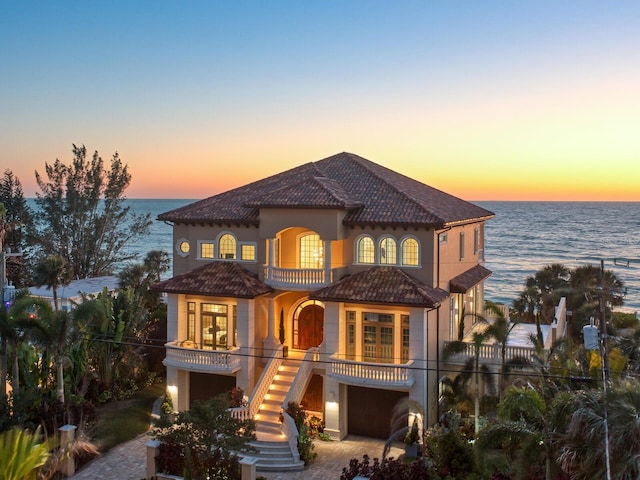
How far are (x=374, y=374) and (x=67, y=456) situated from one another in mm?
11464

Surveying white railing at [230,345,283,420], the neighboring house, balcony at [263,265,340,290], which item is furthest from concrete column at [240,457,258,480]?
the neighboring house

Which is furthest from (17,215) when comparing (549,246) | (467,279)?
(549,246)

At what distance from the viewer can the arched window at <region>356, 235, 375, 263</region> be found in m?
27.5

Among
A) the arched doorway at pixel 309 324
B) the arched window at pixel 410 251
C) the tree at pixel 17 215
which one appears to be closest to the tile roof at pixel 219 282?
the arched doorway at pixel 309 324

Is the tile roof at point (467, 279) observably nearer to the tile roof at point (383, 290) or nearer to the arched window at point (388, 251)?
the tile roof at point (383, 290)

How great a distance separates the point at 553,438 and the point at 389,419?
1066cm

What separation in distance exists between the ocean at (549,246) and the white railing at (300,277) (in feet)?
210

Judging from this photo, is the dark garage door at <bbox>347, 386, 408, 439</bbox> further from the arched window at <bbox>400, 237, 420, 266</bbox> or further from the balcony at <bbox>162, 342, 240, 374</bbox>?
the arched window at <bbox>400, 237, 420, 266</bbox>

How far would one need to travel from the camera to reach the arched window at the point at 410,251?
26.6 m

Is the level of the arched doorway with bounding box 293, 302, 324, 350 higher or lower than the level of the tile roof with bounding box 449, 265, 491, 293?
lower

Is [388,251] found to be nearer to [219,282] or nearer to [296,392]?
[296,392]

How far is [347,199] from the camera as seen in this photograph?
91.2 ft

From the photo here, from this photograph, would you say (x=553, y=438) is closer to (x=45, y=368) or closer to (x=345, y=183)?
(x=345, y=183)

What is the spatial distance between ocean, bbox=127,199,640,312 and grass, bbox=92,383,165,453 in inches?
2571
